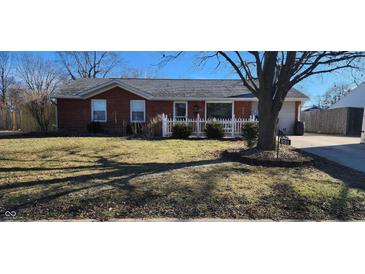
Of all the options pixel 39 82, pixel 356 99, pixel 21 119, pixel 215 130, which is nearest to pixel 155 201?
pixel 215 130

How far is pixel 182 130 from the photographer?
1153cm

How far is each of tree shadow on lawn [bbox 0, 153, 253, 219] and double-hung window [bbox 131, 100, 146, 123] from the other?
9.80 m

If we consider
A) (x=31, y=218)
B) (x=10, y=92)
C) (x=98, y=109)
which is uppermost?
(x=10, y=92)

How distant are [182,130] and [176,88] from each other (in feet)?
15.1

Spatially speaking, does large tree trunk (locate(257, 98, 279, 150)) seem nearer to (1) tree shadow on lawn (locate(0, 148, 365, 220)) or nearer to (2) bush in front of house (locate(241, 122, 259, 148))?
(2) bush in front of house (locate(241, 122, 259, 148))

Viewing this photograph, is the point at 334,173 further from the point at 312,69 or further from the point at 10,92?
the point at 10,92

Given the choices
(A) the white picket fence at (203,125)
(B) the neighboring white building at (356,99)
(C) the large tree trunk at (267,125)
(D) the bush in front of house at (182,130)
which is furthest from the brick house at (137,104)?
(C) the large tree trunk at (267,125)

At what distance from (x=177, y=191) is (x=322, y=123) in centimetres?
1986

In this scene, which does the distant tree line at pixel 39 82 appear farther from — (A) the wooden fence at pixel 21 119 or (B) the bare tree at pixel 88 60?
(A) the wooden fence at pixel 21 119

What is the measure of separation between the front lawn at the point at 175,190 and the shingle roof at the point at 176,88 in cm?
878

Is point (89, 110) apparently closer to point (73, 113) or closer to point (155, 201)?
point (73, 113)

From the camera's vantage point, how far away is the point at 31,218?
117 inches

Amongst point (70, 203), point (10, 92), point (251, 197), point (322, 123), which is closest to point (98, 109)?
point (10, 92)

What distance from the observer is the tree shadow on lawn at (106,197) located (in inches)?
122
